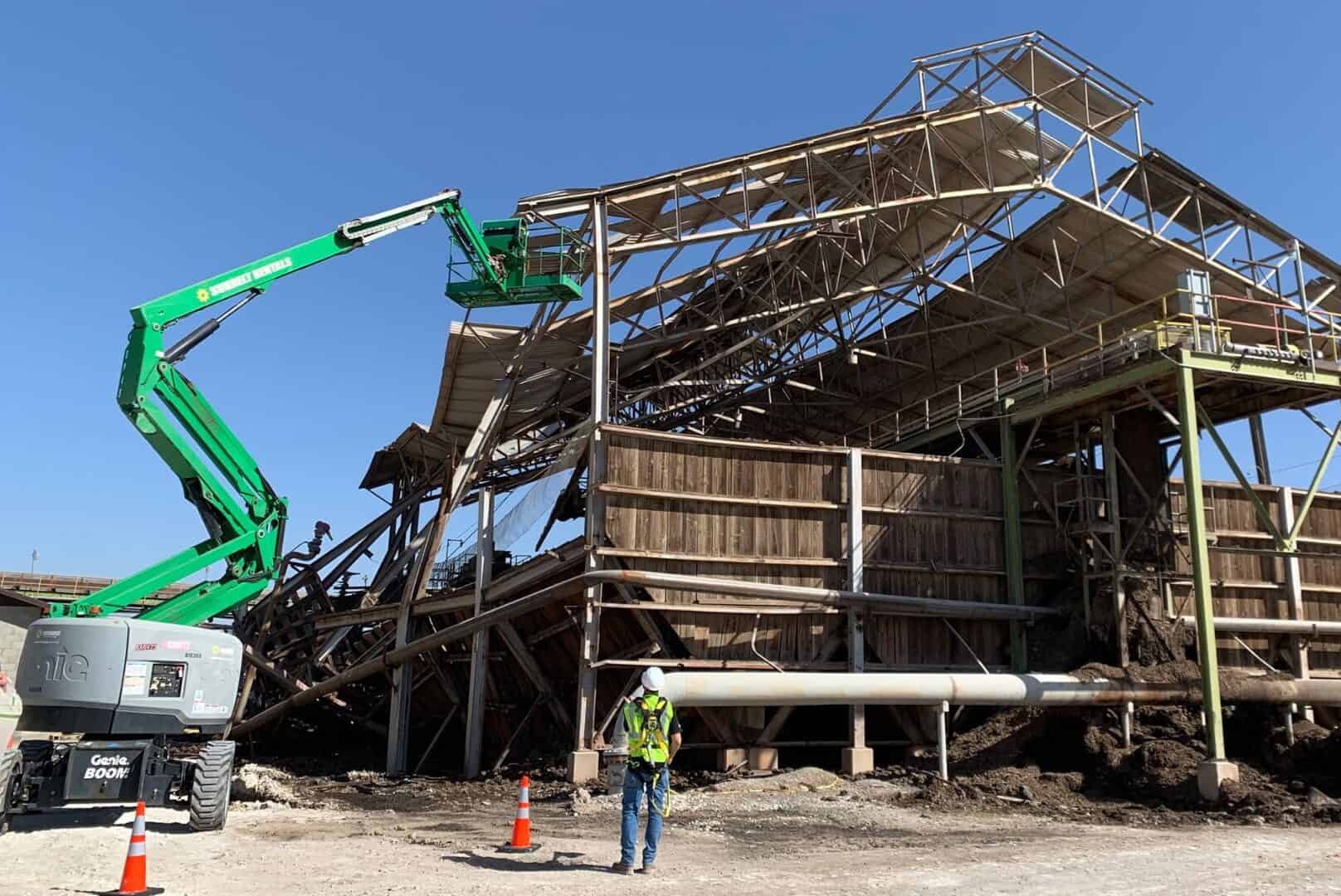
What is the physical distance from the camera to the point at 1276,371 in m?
17.1

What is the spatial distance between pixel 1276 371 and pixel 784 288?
11.8 m

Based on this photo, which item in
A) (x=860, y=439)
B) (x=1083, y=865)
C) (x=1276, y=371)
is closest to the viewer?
(x=1083, y=865)

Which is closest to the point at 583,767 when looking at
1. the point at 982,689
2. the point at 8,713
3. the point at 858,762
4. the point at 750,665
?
the point at 750,665

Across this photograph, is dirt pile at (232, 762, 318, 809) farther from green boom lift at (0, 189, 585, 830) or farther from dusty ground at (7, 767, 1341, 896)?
green boom lift at (0, 189, 585, 830)

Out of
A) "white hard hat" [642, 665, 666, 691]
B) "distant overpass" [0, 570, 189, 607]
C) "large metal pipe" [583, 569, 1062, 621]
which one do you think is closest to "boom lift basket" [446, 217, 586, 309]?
"large metal pipe" [583, 569, 1062, 621]

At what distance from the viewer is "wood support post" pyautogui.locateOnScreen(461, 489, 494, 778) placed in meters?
19.1

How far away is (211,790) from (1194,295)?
16.2 m

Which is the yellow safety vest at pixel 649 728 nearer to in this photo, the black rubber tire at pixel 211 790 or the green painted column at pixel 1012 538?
the black rubber tire at pixel 211 790

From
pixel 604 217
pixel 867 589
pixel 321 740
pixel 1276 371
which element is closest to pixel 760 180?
pixel 604 217

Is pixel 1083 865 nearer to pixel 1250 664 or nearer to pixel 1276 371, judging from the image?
pixel 1276 371

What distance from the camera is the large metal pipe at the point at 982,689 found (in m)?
15.6

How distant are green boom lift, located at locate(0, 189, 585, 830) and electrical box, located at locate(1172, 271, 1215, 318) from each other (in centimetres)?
1391

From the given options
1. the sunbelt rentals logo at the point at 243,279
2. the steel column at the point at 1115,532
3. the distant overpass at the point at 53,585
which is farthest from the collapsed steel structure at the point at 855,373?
the distant overpass at the point at 53,585

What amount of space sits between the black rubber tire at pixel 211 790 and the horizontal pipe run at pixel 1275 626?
639 inches
